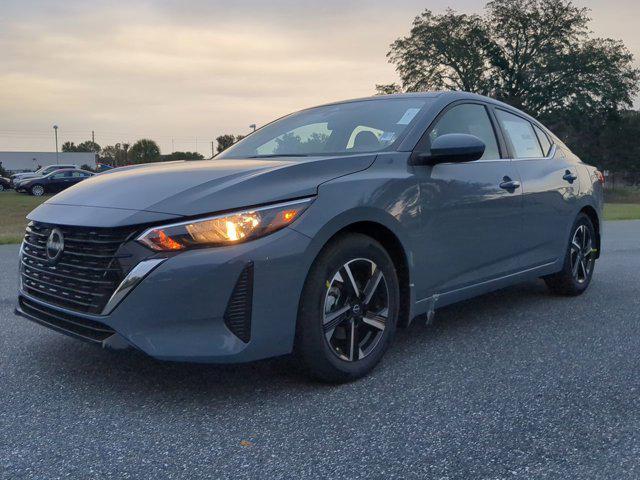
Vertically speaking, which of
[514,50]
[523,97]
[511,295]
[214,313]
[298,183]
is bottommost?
[511,295]

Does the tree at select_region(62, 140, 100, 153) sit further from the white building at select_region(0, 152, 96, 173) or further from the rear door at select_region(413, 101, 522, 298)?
the rear door at select_region(413, 101, 522, 298)

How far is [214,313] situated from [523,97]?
4386 centimetres

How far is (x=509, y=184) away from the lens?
173 inches

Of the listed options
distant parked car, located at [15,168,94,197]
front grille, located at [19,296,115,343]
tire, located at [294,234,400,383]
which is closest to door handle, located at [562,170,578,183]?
tire, located at [294,234,400,383]

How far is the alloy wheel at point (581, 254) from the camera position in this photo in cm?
541

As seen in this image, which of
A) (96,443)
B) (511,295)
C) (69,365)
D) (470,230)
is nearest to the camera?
(96,443)

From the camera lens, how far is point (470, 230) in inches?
158

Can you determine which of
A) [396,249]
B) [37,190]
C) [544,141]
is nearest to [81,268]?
[396,249]

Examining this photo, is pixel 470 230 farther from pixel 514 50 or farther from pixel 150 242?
pixel 514 50

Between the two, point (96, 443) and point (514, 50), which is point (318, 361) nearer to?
point (96, 443)

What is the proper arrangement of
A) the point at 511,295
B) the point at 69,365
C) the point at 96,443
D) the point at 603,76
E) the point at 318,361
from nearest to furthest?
the point at 96,443
the point at 318,361
the point at 69,365
the point at 511,295
the point at 603,76

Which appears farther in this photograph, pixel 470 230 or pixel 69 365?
pixel 470 230

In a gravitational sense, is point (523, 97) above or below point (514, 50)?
below

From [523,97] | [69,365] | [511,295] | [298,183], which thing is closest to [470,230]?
[298,183]
